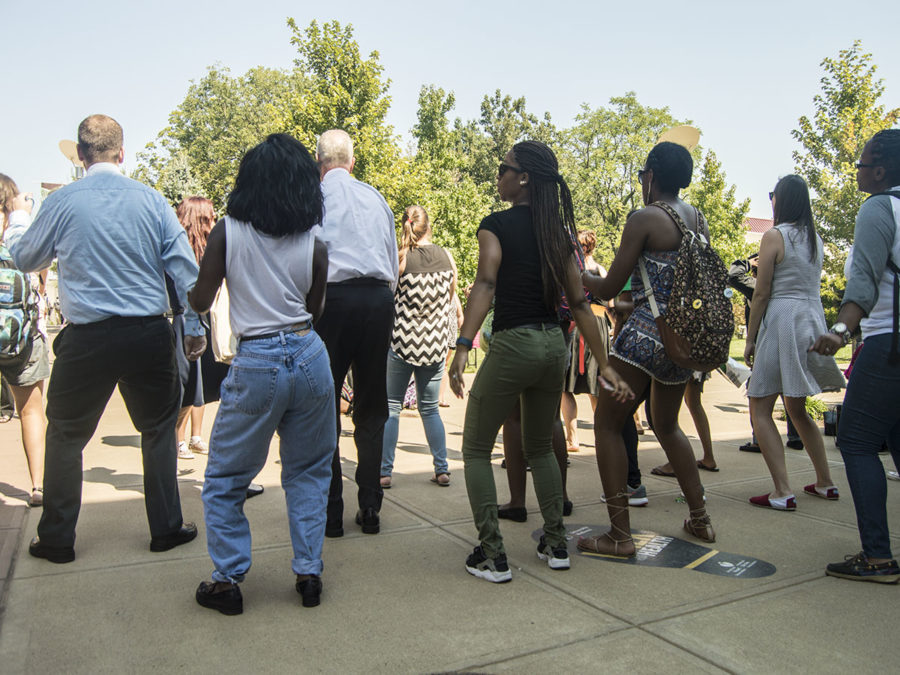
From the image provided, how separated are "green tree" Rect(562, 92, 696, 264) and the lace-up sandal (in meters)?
42.7

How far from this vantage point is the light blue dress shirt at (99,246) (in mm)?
3428

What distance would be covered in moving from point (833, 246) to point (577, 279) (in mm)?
19646

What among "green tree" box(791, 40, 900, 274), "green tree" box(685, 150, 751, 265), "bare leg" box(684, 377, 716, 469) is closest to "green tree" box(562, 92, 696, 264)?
"green tree" box(685, 150, 751, 265)

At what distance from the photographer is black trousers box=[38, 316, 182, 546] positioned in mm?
3420

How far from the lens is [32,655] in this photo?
2.51 meters

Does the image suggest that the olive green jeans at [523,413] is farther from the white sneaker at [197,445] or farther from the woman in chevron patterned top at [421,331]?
the white sneaker at [197,445]

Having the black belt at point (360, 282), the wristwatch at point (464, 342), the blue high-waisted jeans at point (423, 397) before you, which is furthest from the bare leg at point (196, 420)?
the wristwatch at point (464, 342)

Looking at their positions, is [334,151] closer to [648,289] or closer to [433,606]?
[648,289]

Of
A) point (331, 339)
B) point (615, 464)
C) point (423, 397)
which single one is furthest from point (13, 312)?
point (615, 464)

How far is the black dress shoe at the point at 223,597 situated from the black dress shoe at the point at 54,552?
3.00ft

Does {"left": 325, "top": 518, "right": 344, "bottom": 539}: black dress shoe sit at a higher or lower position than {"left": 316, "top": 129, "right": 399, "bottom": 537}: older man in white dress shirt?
lower

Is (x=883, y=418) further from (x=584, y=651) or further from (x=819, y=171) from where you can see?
(x=819, y=171)

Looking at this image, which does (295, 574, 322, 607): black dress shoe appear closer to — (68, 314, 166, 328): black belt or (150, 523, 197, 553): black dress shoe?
(150, 523, 197, 553): black dress shoe

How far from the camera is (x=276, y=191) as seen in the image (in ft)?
9.50
